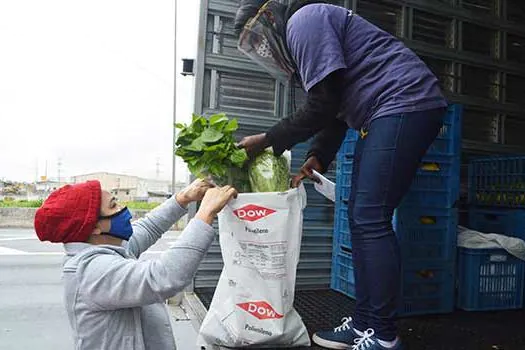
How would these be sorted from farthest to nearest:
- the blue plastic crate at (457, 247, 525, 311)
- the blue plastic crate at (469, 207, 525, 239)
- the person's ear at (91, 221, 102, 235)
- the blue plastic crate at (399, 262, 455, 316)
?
1. the blue plastic crate at (469, 207, 525, 239)
2. the blue plastic crate at (457, 247, 525, 311)
3. the blue plastic crate at (399, 262, 455, 316)
4. the person's ear at (91, 221, 102, 235)

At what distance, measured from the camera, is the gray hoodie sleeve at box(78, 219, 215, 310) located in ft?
3.72

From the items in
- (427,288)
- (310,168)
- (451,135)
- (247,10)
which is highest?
(247,10)

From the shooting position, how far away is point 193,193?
1611mm

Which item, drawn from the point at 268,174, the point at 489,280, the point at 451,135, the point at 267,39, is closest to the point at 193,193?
the point at 268,174

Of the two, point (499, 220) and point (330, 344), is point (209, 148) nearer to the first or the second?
point (330, 344)

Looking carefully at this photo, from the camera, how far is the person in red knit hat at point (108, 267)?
114cm

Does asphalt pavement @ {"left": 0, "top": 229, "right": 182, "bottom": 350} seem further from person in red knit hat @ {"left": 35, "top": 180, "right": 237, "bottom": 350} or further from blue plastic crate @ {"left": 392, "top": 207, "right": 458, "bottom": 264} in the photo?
blue plastic crate @ {"left": 392, "top": 207, "right": 458, "bottom": 264}

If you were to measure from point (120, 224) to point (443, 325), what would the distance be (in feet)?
5.20

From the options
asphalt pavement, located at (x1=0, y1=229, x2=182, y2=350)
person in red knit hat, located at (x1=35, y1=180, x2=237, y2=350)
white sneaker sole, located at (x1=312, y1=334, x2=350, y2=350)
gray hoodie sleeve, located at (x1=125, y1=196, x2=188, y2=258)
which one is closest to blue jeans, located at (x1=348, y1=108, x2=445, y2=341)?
white sneaker sole, located at (x1=312, y1=334, x2=350, y2=350)

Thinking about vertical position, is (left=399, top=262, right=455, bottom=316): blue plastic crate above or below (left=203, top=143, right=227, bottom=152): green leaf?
below

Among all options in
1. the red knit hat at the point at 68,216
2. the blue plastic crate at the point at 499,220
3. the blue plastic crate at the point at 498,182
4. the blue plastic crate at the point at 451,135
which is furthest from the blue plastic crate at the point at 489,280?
the red knit hat at the point at 68,216

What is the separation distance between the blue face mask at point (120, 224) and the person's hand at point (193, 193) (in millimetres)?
339

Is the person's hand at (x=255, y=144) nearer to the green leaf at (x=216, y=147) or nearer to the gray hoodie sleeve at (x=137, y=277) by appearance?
the green leaf at (x=216, y=147)

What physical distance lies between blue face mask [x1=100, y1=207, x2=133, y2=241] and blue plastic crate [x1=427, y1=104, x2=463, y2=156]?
5.66 ft
